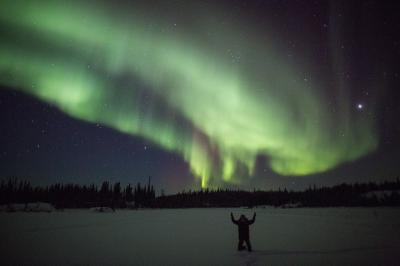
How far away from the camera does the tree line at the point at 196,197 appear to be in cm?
12069

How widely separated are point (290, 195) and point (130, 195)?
102518mm

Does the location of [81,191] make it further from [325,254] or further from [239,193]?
[325,254]

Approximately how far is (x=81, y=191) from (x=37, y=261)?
14783 cm

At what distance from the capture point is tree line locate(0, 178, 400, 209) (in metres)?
121

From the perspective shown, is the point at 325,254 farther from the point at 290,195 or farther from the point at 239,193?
the point at 239,193

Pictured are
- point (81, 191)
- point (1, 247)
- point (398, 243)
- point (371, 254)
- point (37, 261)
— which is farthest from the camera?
point (81, 191)

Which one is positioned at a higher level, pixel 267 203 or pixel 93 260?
pixel 93 260

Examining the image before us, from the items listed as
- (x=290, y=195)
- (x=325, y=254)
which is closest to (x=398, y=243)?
(x=325, y=254)

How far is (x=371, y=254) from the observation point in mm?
11734

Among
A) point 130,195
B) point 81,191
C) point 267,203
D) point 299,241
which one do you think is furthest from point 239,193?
point 299,241

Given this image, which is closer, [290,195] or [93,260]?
[93,260]

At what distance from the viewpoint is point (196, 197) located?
7352 inches

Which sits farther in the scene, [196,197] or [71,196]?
[196,197]

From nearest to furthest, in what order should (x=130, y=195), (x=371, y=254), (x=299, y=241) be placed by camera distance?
(x=371, y=254) → (x=299, y=241) → (x=130, y=195)
